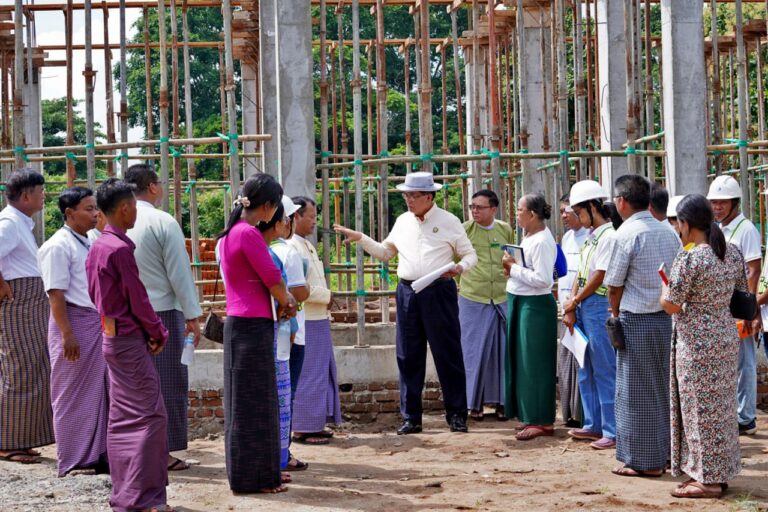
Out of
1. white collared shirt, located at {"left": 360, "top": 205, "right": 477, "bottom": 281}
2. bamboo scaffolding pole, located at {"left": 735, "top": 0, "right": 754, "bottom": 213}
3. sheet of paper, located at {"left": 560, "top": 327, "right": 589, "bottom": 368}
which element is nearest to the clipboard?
white collared shirt, located at {"left": 360, "top": 205, "right": 477, "bottom": 281}

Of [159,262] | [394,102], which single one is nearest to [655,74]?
[394,102]

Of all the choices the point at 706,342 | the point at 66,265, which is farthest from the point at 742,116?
the point at 66,265

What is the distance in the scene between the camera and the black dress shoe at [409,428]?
7.92 meters

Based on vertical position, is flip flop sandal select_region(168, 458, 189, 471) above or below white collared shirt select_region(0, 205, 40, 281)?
below

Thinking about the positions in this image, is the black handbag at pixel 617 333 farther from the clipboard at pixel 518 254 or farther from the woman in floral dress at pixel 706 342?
the clipboard at pixel 518 254

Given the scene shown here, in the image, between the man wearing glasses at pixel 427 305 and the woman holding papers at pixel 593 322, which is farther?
the man wearing glasses at pixel 427 305

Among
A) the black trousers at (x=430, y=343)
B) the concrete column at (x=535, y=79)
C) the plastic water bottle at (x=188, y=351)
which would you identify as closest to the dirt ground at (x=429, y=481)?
the black trousers at (x=430, y=343)

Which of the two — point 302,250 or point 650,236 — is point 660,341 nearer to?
point 650,236

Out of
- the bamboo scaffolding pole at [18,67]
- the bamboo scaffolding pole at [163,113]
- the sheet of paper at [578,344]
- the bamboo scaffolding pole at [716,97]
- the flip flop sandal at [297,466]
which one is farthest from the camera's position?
the bamboo scaffolding pole at [716,97]

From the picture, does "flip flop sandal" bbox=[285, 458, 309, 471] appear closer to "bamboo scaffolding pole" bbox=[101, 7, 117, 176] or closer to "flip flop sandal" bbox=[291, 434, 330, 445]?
"flip flop sandal" bbox=[291, 434, 330, 445]

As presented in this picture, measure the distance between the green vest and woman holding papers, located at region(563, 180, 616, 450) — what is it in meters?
1.14

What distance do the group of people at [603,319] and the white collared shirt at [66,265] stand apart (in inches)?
73.2

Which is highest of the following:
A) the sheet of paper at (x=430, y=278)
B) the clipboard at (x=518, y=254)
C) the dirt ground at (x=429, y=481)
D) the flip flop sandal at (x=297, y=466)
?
the clipboard at (x=518, y=254)

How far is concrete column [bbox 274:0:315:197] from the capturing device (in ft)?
27.9
